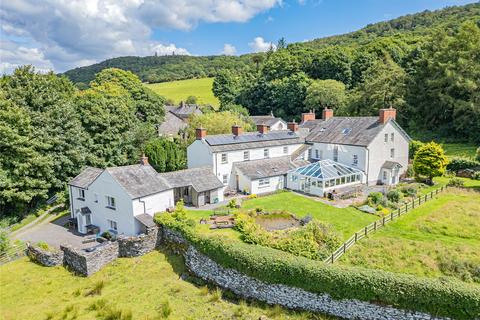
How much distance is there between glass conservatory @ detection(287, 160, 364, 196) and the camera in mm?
31361

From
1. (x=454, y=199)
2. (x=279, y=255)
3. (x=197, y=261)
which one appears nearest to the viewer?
(x=279, y=255)

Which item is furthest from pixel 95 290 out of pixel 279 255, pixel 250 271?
pixel 279 255

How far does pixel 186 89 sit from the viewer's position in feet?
352

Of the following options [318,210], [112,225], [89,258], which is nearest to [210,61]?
[112,225]

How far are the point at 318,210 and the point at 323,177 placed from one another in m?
4.83

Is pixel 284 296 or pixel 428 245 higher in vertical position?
pixel 428 245

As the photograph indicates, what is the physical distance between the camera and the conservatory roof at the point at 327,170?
31578 mm

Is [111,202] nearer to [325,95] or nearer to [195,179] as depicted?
[195,179]

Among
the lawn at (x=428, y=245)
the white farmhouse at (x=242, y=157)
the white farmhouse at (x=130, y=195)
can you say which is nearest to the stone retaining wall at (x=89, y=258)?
the white farmhouse at (x=130, y=195)

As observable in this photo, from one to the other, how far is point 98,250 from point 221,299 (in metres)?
8.91

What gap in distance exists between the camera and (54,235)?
89.9 feet

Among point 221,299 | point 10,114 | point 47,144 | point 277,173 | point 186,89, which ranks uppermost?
point 186,89

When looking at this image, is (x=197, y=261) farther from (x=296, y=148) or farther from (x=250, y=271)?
(x=296, y=148)

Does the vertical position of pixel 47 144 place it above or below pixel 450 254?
above
